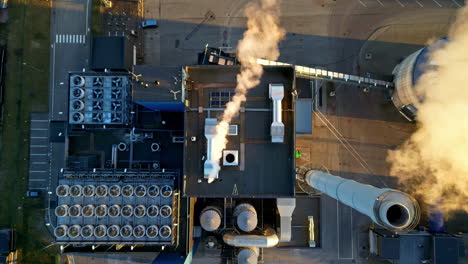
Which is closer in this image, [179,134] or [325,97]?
[179,134]

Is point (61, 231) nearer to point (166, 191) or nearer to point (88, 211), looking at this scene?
point (88, 211)

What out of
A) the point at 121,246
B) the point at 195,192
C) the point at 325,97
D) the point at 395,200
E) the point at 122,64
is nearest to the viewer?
the point at 395,200

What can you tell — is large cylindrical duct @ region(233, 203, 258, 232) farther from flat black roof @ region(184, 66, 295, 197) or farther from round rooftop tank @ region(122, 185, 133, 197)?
round rooftop tank @ region(122, 185, 133, 197)

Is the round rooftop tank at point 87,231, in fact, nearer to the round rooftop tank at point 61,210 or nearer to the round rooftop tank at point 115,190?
the round rooftop tank at point 61,210

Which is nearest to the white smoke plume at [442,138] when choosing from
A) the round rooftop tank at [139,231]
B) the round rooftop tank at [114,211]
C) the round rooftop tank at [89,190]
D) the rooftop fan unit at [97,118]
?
the round rooftop tank at [139,231]

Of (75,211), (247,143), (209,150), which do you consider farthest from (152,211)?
(247,143)

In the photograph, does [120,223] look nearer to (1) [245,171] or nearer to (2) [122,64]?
(1) [245,171]

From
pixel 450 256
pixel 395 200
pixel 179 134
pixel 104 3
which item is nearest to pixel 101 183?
pixel 179 134
